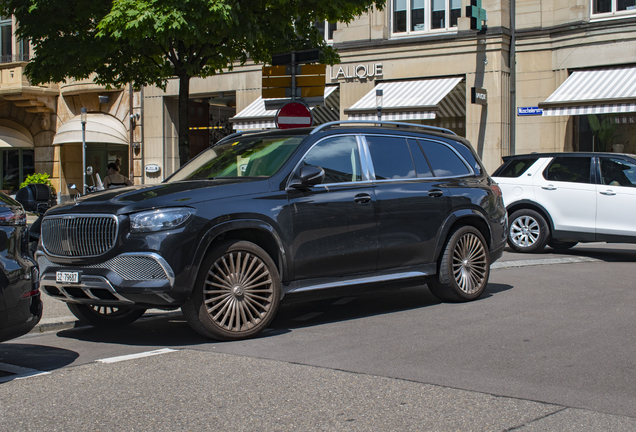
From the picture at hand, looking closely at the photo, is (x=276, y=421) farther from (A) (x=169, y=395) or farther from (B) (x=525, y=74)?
(B) (x=525, y=74)

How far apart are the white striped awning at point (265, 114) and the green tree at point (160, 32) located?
10.0 metres

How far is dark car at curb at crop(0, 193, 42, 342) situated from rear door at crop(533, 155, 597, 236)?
944 centimetres

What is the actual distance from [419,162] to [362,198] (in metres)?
1.10

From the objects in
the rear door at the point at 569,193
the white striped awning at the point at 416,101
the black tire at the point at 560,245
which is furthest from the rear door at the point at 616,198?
the white striped awning at the point at 416,101

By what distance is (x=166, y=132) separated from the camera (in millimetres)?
27609

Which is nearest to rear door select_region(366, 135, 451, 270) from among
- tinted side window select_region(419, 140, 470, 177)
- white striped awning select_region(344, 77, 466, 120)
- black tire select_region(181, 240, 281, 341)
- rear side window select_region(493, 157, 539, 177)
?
tinted side window select_region(419, 140, 470, 177)

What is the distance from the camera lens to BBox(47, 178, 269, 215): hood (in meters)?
5.83

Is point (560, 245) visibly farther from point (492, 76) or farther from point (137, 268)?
point (137, 268)

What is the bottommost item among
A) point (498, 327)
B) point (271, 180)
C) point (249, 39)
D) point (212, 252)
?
point (498, 327)

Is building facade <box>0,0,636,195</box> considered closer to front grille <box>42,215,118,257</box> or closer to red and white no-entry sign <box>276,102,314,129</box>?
red and white no-entry sign <box>276,102,314,129</box>

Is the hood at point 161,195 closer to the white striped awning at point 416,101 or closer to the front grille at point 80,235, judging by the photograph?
the front grille at point 80,235

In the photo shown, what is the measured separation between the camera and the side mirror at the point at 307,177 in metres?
6.47

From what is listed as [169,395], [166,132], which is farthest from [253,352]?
[166,132]

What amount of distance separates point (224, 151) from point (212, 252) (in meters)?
1.67
